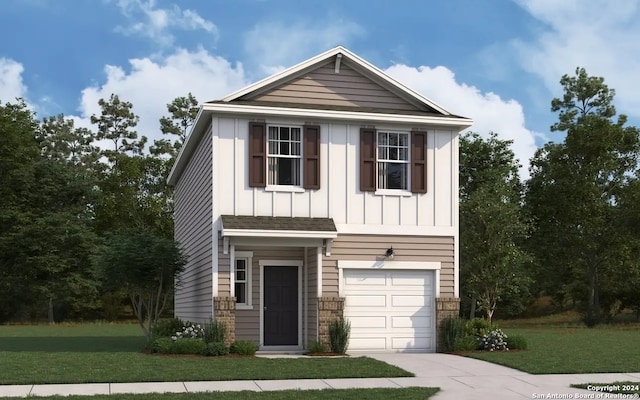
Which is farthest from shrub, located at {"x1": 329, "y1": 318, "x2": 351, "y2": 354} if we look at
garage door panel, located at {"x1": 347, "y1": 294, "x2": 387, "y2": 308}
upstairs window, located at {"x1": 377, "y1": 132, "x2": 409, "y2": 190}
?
upstairs window, located at {"x1": 377, "y1": 132, "x2": 409, "y2": 190}

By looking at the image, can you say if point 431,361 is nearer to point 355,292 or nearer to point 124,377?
point 355,292

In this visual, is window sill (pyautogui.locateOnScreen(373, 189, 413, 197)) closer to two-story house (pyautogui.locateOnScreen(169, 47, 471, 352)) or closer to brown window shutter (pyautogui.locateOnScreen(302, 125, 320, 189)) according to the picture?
two-story house (pyautogui.locateOnScreen(169, 47, 471, 352))

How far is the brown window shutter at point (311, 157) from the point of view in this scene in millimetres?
19016

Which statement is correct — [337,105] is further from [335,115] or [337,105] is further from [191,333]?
[191,333]

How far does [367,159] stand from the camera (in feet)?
63.7

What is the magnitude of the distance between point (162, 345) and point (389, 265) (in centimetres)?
576

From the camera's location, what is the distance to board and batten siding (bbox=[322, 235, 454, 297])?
1898cm

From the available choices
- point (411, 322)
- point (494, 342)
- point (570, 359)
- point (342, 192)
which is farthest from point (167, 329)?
point (570, 359)

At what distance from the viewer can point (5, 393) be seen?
1151 cm

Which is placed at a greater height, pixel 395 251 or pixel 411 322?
pixel 395 251

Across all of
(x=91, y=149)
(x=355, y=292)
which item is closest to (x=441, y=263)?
(x=355, y=292)

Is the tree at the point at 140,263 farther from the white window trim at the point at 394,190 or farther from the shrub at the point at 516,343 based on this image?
the shrub at the point at 516,343

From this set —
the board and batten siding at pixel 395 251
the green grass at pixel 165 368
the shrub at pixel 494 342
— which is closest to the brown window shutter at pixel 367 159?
the board and batten siding at pixel 395 251

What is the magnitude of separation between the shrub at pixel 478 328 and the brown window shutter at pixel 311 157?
5.06m
